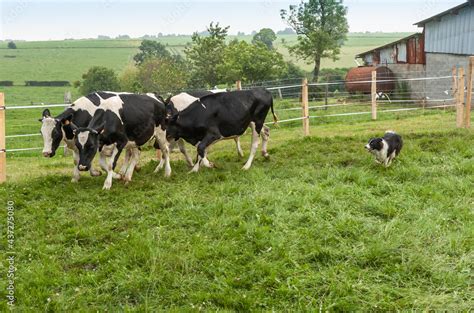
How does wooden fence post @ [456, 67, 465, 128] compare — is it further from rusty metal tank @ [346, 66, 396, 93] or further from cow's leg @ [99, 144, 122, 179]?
rusty metal tank @ [346, 66, 396, 93]

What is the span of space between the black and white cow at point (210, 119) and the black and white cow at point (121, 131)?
1.12 feet

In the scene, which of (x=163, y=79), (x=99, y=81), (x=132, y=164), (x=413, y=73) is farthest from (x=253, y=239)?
(x=99, y=81)

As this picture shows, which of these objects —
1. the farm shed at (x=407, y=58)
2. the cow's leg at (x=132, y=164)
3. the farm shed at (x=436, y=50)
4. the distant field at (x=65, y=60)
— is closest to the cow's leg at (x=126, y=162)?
the cow's leg at (x=132, y=164)

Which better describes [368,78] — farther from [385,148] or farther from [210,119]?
[210,119]

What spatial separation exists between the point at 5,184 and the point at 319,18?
3277 cm

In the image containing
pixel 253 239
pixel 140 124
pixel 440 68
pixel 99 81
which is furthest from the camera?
pixel 99 81

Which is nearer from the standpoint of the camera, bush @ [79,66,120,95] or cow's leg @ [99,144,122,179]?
cow's leg @ [99,144,122,179]

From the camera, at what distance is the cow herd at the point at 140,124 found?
25.1ft

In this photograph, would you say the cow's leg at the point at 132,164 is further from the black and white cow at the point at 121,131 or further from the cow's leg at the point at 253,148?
the cow's leg at the point at 253,148

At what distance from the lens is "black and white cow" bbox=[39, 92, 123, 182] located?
7.84 meters

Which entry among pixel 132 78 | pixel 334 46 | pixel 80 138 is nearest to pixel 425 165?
pixel 80 138

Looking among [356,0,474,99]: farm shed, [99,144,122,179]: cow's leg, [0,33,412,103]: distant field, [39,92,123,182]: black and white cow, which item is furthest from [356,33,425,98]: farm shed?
[99,144,122,179]: cow's leg

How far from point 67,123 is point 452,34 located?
19646 mm

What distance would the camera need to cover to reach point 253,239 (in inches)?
215
